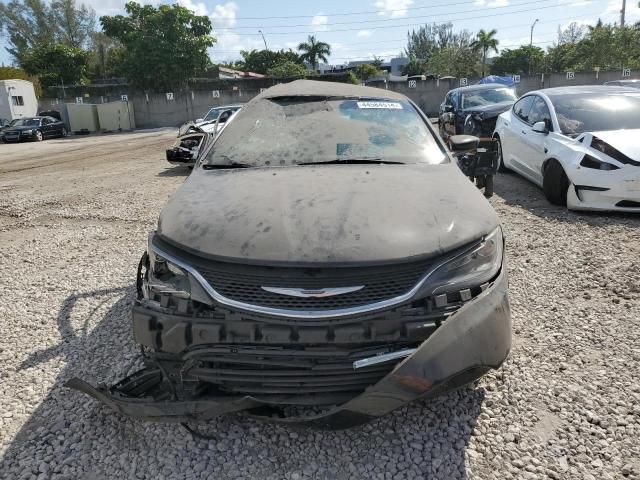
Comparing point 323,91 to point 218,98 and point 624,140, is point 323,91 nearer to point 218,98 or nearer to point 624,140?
point 624,140

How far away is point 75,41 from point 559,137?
69712 millimetres

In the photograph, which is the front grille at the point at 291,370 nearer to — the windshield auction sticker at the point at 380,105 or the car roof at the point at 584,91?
the windshield auction sticker at the point at 380,105

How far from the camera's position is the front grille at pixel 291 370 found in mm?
2131

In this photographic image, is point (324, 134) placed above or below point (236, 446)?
above

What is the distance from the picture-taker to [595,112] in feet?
21.7

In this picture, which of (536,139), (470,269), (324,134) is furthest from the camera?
(536,139)

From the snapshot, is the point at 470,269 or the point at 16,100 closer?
the point at 470,269

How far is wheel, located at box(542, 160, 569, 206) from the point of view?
6.32 metres

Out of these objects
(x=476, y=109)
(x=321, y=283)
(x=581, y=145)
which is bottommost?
(x=321, y=283)

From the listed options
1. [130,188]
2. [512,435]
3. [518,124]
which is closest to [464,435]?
[512,435]

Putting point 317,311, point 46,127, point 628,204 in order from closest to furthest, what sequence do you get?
point 317,311
point 628,204
point 46,127

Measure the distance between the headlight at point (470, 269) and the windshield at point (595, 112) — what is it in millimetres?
4867

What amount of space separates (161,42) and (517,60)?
4578 cm

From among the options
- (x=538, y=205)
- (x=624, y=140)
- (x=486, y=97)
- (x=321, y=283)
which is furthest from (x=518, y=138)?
(x=321, y=283)
